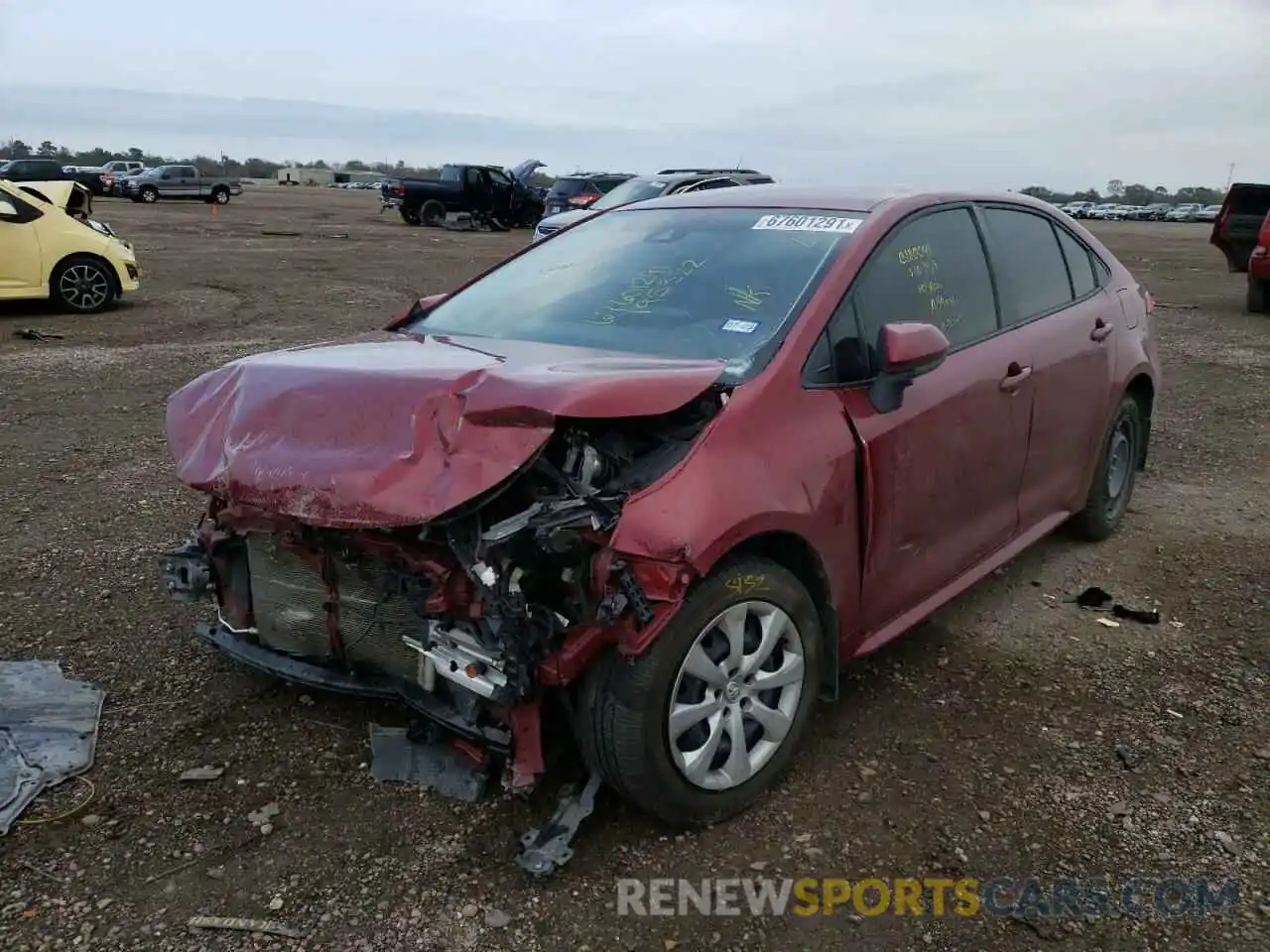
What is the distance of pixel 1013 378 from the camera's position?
3.83m

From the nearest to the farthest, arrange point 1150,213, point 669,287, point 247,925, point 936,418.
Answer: point 247,925, point 936,418, point 669,287, point 1150,213

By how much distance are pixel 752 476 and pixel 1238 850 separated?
1.67 metres

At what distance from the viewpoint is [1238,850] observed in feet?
9.23

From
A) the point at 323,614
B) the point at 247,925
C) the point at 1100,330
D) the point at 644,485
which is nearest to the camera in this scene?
the point at 247,925

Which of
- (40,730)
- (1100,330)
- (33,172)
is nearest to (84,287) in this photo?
(40,730)

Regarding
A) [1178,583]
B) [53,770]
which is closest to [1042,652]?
[1178,583]

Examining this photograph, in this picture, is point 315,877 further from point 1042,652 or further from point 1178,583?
point 1178,583

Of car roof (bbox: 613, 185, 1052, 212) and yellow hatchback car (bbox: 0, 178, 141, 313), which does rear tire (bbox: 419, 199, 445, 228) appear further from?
car roof (bbox: 613, 185, 1052, 212)

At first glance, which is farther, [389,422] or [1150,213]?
[1150,213]

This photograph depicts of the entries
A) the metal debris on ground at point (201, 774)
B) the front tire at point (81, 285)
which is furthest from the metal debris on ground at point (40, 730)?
the front tire at point (81, 285)

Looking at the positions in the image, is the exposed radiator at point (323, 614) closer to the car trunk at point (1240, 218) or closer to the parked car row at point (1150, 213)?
the car trunk at point (1240, 218)

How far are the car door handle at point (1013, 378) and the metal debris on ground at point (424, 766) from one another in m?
2.28

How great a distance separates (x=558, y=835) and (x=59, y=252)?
1128 cm

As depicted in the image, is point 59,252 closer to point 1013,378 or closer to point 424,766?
point 424,766
